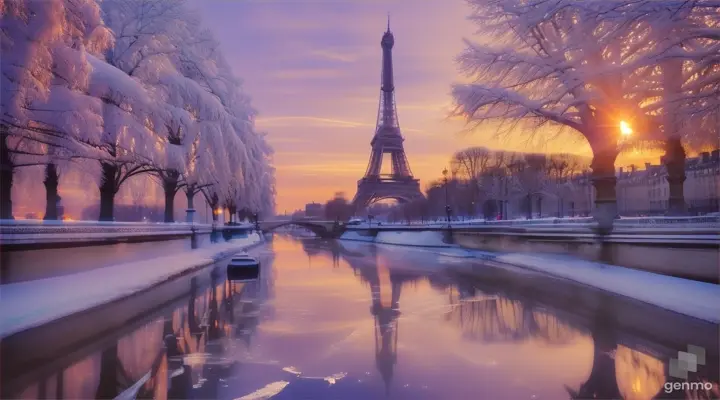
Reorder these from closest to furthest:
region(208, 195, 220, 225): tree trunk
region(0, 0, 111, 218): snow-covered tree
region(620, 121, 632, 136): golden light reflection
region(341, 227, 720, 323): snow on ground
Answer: region(341, 227, 720, 323): snow on ground < region(0, 0, 111, 218): snow-covered tree < region(620, 121, 632, 136): golden light reflection < region(208, 195, 220, 225): tree trunk

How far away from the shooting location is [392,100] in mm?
102188

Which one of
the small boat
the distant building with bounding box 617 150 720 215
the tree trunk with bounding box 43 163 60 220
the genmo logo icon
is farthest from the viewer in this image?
the distant building with bounding box 617 150 720 215

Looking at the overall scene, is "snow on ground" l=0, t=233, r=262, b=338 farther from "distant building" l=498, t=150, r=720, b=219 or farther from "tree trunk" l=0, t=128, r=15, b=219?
"distant building" l=498, t=150, r=720, b=219

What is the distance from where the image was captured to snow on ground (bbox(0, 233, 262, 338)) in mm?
→ 11797

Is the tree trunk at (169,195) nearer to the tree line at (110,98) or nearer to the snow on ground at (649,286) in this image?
the tree line at (110,98)

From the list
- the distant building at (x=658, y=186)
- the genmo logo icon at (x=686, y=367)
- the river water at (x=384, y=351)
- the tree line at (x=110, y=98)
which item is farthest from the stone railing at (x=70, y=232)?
the distant building at (x=658, y=186)

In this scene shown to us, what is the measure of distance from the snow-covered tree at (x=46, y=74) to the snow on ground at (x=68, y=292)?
4.09 m

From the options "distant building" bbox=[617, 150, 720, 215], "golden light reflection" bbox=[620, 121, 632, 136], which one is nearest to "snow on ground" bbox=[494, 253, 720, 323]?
"golden light reflection" bbox=[620, 121, 632, 136]

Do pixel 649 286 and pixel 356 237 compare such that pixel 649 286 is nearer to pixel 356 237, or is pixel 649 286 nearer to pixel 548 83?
pixel 548 83

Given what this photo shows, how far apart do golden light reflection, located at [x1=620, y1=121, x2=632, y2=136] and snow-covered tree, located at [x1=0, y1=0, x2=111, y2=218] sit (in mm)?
18685

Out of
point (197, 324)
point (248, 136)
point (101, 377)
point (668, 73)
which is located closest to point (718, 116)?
point (668, 73)

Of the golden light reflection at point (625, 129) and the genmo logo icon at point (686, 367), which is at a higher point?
the golden light reflection at point (625, 129)

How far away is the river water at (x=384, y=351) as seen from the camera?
725 centimetres

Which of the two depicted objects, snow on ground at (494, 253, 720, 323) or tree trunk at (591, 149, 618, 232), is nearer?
snow on ground at (494, 253, 720, 323)
